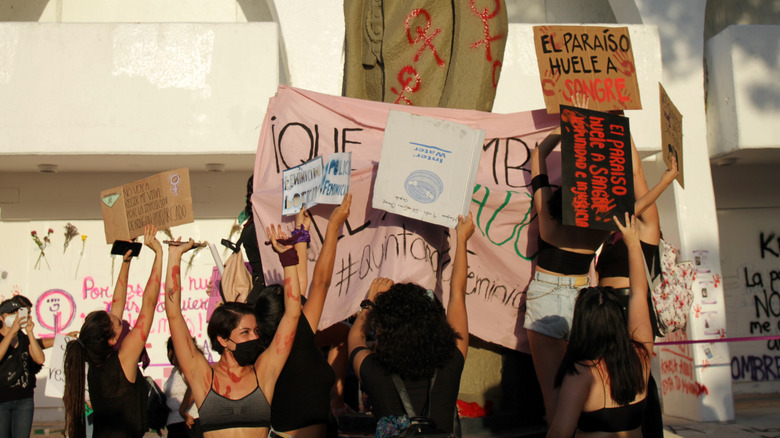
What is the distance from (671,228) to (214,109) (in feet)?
17.7

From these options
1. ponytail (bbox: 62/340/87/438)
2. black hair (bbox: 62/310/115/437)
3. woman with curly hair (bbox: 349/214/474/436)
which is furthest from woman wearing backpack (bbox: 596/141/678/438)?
ponytail (bbox: 62/340/87/438)

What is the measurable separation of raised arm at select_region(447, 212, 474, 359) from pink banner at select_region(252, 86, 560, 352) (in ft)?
1.56

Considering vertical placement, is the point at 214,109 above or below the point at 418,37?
above

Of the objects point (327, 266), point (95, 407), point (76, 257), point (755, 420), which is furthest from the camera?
point (76, 257)

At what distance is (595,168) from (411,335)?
57.4 inches

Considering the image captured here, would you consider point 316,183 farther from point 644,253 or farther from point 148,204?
point 644,253

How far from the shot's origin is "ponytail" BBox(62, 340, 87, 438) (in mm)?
3801

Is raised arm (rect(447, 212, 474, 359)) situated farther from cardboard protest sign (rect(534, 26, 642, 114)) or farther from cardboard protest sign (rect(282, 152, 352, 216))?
cardboard protest sign (rect(534, 26, 642, 114))

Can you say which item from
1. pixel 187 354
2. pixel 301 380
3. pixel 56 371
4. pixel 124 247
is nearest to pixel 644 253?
pixel 301 380

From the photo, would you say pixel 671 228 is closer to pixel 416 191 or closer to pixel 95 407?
pixel 416 191

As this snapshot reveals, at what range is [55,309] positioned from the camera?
988cm

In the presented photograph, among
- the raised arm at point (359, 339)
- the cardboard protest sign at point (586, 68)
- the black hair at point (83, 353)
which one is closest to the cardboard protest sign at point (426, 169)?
the cardboard protest sign at point (586, 68)

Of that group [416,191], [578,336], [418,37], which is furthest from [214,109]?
[578,336]

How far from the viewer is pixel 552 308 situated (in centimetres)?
389
